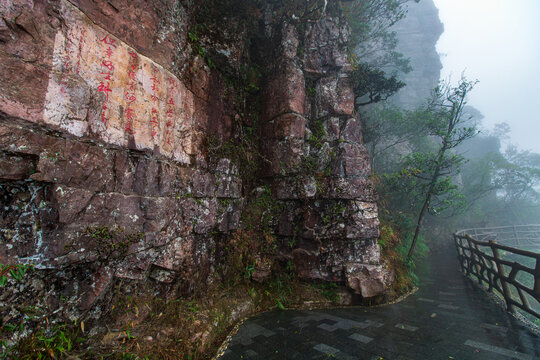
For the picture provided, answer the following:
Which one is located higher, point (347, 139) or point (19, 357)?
point (347, 139)

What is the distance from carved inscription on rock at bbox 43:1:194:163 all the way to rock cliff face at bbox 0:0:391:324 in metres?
0.02

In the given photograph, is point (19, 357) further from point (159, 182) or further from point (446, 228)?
point (446, 228)

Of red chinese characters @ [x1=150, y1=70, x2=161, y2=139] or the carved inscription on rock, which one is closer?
the carved inscription on rock

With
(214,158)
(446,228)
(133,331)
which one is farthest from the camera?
(446,228)

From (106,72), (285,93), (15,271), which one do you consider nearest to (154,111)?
(106,72)

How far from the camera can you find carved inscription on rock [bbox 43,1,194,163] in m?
2.95

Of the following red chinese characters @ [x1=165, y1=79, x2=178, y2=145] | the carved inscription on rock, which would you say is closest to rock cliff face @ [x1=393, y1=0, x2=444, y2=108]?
red chinese characters @ [x1=165, y1=79, x2=178, y2=145]

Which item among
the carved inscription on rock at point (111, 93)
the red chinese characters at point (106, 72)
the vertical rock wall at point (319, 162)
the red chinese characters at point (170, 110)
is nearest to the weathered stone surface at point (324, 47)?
the vertical rock wall at point (319, 162)

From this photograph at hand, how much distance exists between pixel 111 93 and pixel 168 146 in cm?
115

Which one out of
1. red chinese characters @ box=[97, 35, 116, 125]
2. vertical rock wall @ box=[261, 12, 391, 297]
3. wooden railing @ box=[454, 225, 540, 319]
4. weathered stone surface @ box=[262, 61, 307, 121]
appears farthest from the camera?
weathered stone surface @ box=[262, 61, 307, 121]

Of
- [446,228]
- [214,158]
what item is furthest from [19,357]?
[446,228]

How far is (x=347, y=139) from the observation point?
664 cm

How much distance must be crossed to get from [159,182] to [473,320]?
20.3 ft

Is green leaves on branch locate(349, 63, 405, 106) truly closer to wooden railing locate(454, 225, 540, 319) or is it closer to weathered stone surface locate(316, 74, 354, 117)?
weathered stone surface locate(316, 74, 354, 117)
